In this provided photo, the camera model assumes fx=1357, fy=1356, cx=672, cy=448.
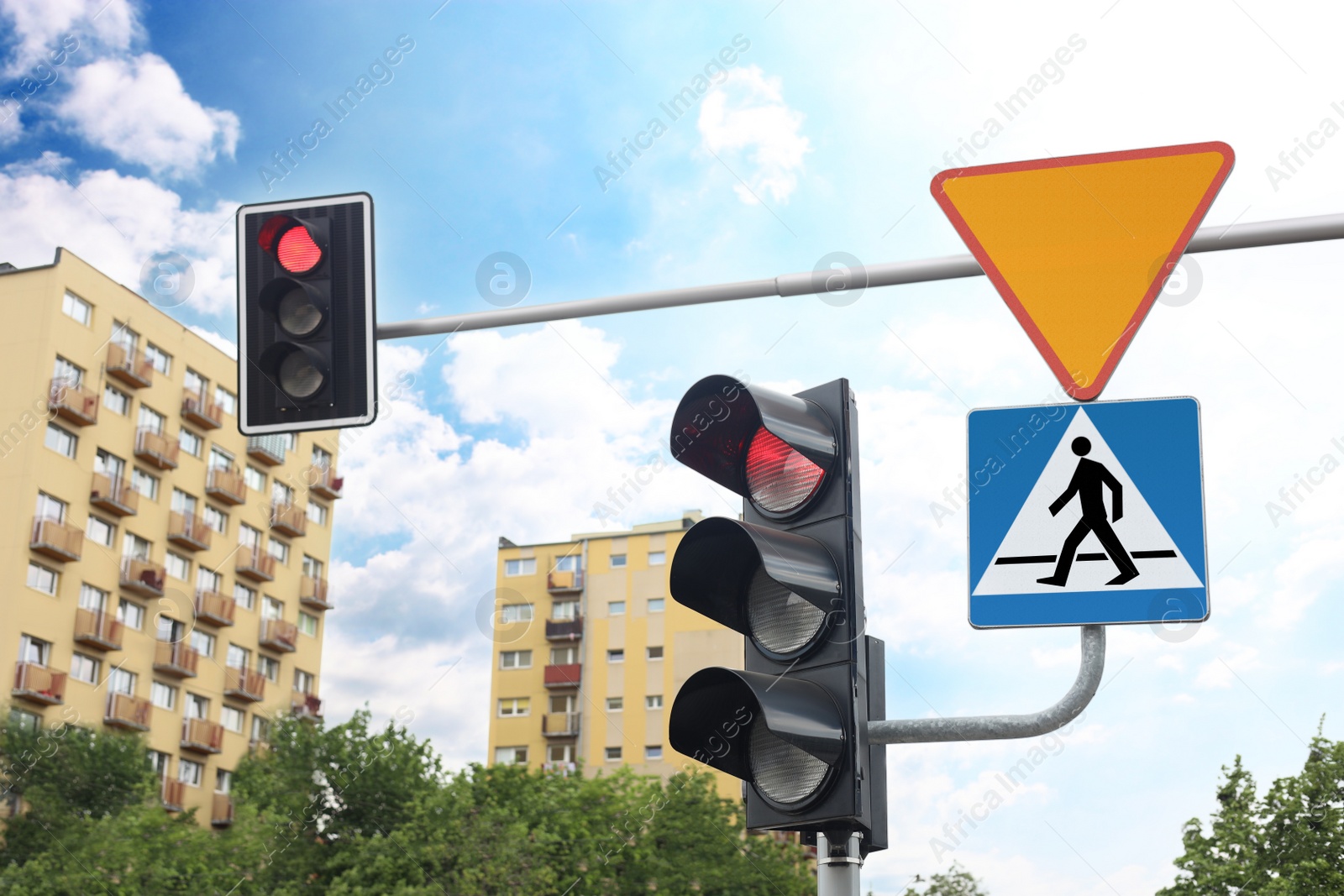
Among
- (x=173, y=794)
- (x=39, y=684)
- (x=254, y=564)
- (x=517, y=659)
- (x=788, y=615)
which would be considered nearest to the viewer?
(x=788, y=615)

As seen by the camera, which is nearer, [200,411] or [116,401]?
[116,401]

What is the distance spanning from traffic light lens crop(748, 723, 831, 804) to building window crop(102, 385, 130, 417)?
5215 cm

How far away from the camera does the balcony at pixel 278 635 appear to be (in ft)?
193

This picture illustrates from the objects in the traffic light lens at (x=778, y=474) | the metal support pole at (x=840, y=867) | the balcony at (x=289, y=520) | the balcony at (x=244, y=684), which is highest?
the balcony at (x=289, y=520)

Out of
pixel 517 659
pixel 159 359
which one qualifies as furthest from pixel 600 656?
pixel 159 359

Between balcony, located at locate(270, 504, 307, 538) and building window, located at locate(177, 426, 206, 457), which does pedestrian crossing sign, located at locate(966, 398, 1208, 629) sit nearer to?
building window, located at locate(177, 426, 206, 457)

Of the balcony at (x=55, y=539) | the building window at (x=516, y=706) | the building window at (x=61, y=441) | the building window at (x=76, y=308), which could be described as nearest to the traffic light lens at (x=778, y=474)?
the balcony at (x=55, y=539)

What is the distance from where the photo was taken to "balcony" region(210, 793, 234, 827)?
2116 inches

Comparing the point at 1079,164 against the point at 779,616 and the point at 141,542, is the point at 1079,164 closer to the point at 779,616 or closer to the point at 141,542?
the point at 779,616

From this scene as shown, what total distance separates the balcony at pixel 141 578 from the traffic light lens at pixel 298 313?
49.6 meters

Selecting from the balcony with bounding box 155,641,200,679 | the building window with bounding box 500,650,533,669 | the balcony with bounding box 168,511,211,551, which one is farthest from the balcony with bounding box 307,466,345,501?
the building window with bounding box 500,650,533,669

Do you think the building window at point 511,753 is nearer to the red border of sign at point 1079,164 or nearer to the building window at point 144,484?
the building window at point 144,484

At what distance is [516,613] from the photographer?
85875mm

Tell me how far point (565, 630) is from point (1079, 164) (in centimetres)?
7251
